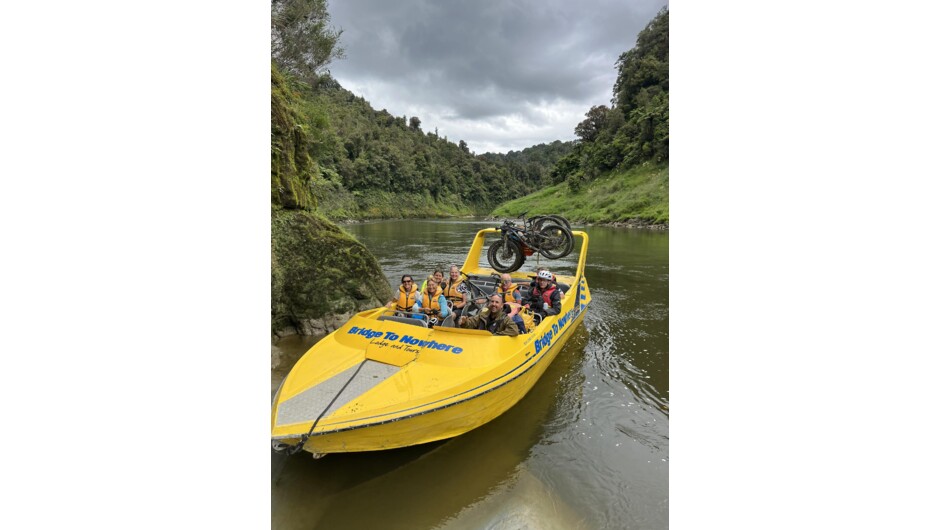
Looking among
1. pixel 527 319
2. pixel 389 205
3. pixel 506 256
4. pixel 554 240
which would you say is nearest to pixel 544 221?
pixel 554 240

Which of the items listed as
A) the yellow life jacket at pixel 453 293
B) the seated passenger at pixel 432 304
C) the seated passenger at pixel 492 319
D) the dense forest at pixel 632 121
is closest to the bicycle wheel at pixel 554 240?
the yellow life jacket at pixel 453 293

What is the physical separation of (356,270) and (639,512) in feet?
20.0

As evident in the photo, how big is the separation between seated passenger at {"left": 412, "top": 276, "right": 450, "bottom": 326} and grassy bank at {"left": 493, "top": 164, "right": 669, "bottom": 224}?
2765 cm

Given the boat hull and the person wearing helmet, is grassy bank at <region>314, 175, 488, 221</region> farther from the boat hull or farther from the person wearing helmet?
the boat hull

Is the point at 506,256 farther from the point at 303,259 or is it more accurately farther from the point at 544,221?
the point at 303,259

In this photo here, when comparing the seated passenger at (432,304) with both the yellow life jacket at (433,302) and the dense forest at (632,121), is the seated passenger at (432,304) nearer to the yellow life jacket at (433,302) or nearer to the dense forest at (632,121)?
the yellow life jacket at (433,302)

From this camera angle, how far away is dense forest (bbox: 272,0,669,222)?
43.2ft

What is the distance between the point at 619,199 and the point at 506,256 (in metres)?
32.5

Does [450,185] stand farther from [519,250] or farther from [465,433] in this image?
[465,433]

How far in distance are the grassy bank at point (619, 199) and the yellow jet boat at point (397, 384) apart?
93.3ft

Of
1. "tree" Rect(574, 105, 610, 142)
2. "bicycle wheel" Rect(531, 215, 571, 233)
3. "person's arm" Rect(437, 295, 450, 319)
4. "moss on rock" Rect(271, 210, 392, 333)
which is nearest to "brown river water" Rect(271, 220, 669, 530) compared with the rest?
"moss on rock" Rect(271, 210, 392, 333)

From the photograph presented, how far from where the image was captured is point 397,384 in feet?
12.7

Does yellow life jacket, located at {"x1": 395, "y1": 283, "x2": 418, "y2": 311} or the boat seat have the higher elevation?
yellow life jacket, located at {"x1": 395, "y1": 283, "x2": 418, "y2": 311}

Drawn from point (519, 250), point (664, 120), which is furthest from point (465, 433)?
point (664, 120)
